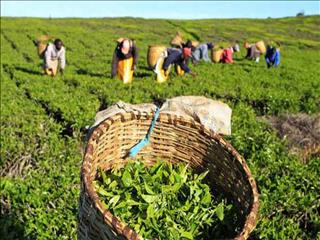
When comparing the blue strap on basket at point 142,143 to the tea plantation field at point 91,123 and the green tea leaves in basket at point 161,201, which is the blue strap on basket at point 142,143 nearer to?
the green tea leaves in basket at point 161,201

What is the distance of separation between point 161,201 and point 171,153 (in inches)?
21.1

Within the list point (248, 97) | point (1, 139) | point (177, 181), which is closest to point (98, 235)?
point (177, 181)

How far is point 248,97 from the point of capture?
412 inches

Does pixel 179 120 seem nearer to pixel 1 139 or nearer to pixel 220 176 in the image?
pixel 220 176

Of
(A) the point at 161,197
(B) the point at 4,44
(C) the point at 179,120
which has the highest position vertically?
(C) the point at 179,120

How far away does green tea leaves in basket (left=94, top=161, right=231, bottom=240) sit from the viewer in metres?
2.86

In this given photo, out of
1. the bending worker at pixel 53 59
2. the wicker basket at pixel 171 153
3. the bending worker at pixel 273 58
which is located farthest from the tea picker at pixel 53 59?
the wicker basket at pixel 171 153

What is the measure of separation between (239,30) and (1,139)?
92.0ft

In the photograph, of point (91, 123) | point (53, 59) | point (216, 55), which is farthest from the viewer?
point (216, 55)

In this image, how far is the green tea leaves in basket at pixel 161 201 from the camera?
9.37 feet

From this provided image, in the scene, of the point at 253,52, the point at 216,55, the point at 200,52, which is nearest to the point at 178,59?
the point at 200,52

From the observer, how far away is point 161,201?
3043mm

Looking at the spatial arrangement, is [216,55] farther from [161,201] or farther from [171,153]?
[161,201]

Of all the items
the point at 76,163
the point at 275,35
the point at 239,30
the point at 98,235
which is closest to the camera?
the point at 98,235
